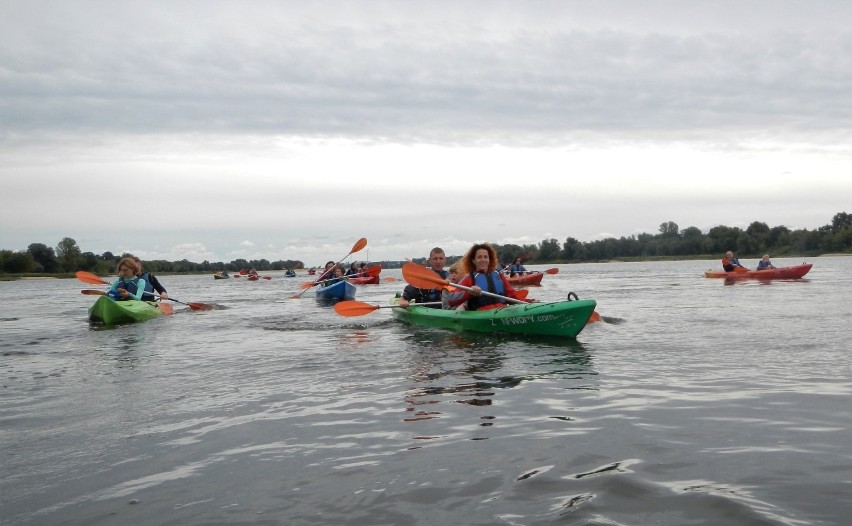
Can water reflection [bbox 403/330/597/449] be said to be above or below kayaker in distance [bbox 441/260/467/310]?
below

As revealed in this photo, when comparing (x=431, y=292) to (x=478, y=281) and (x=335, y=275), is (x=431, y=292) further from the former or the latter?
(x=335, y=275)

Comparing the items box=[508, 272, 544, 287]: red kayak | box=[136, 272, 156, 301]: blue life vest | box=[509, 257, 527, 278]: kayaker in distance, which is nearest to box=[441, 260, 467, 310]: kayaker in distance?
box=[136, 272, 156, 301]: blue life vest

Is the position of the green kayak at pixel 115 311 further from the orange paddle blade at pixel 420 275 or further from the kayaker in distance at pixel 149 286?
the orange paddle blade at pixel 420 275

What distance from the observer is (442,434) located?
471 cm

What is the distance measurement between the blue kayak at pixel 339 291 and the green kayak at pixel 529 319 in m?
10.3

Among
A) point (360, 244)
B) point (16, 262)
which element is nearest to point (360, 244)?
point (360, 244)

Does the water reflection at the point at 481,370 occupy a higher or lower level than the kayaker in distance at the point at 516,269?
lower

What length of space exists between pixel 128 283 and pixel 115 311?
1.37m

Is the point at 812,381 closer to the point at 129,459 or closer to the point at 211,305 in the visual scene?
the point at 129,459

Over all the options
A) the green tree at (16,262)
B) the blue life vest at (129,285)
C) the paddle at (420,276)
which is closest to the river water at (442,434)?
the paddle at (420,276)

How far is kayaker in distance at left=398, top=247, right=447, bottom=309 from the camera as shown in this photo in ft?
42.2

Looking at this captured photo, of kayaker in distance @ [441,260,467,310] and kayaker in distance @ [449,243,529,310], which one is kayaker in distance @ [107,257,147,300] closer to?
kayaker in distance @ [441,260,467,310]

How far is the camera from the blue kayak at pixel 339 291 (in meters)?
21.8

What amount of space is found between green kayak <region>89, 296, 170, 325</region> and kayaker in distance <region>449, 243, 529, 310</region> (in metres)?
8.22
